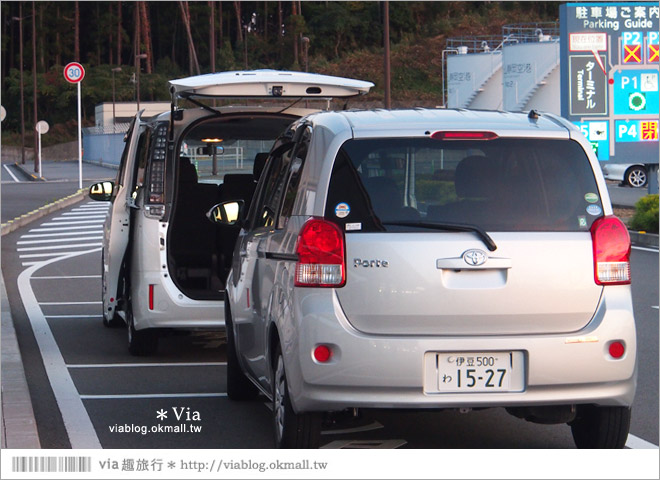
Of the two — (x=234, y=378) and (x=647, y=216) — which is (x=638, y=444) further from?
(x=647, y=216)

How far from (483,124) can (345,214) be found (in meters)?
0.85

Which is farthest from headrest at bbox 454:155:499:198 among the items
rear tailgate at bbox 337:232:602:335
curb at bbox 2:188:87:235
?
curb at bbox 2:188:87:235

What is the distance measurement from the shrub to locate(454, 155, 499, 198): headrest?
1663cm

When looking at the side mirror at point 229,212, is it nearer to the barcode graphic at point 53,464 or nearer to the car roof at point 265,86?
the car roof at point 265,86

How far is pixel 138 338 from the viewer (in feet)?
31.7

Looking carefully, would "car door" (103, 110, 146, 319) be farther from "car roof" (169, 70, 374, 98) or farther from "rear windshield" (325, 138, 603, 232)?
"rear windshield" (325, 138, 603, 232)

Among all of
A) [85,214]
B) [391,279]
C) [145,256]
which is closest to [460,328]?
[391,279]

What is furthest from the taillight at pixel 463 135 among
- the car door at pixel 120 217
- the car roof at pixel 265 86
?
the car door at pixel 120 217

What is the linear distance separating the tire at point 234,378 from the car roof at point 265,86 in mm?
1682

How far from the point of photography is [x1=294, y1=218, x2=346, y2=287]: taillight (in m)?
5.50

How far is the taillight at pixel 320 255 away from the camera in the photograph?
5.50 metres

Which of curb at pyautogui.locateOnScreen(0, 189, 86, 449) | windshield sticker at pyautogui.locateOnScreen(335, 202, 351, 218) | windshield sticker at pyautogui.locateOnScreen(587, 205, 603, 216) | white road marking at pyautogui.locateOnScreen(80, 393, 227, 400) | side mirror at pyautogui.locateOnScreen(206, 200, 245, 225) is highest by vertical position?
windshield sticker at pyautogui.locateOnScreen(335, 202, 351, 218)

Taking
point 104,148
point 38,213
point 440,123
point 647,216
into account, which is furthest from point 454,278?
point 104,148

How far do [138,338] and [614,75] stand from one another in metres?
20.6
